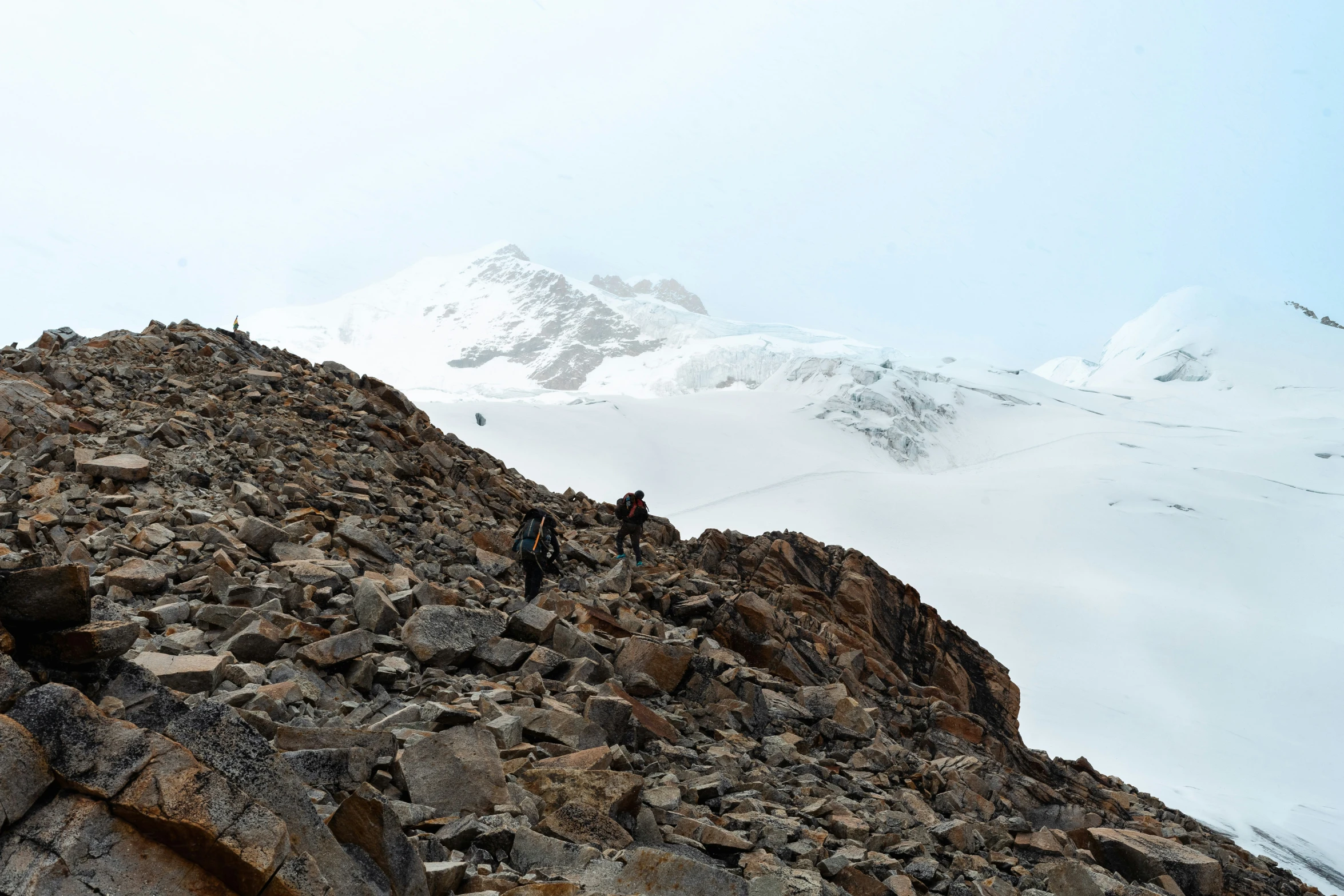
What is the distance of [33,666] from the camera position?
13.4ft

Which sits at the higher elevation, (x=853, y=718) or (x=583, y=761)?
(x=853, y=718)

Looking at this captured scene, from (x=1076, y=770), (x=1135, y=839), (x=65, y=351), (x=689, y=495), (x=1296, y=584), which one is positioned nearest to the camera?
(x=1135, y=839)

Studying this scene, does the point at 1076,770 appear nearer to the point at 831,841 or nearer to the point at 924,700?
the point at 924,700

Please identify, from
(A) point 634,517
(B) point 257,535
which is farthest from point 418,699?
(A) point 634,517

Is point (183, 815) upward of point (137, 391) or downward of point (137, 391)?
downward

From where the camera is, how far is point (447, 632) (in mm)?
8805

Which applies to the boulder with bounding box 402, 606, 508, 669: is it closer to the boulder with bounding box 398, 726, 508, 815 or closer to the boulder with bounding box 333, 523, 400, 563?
the boulder with bounding box 398, 726, 508, 815

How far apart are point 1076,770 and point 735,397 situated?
124 meters

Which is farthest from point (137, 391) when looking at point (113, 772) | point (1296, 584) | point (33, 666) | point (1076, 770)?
point (1296, 584)

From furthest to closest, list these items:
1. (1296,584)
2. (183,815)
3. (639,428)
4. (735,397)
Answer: (735,397), (639,428), (1296,584), (183,815)

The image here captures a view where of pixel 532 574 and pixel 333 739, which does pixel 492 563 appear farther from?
pixel 333 739

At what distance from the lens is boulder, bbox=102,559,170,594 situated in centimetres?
870

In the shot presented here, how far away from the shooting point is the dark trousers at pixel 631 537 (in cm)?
1736

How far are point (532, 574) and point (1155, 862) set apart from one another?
8.82m
